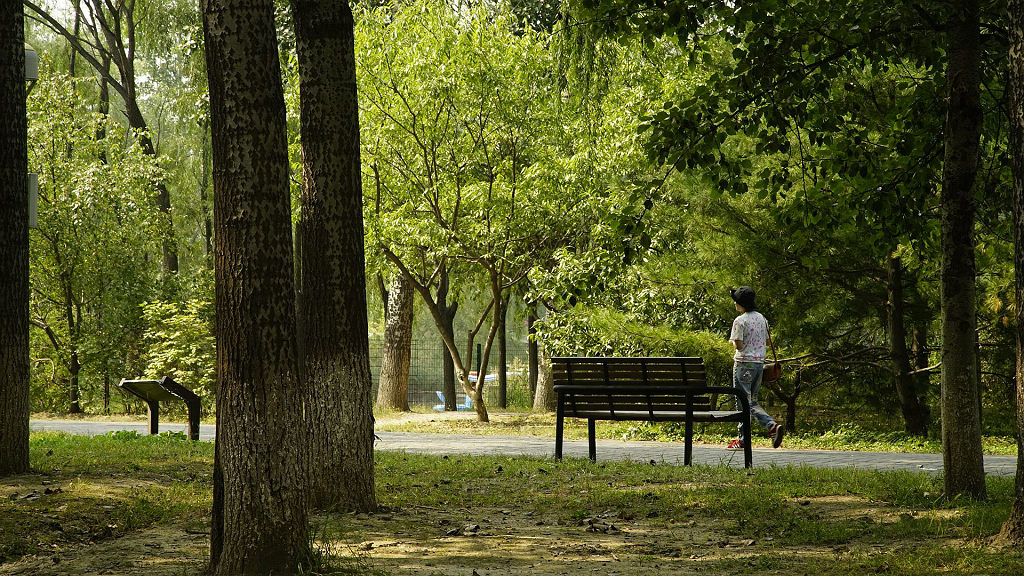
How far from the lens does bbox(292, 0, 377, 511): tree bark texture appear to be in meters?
6.18

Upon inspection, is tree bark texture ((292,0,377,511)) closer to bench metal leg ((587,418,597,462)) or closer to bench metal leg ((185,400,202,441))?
bench metal leg ((587,418,597,462))

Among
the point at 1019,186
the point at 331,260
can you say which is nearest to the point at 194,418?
the point at 331,260

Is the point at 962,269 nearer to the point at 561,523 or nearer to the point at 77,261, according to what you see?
the point at 561,523

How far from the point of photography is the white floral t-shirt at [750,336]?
389 inches

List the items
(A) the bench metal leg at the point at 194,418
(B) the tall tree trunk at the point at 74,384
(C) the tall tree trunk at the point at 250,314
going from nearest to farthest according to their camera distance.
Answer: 1. (C) the tall tree trunk at the point at 250,314
2. (A) the bench metal leg at the point at 194,418
3. (B) the tall tree trunk at the point at 74,384

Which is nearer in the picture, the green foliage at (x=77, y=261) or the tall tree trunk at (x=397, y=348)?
the green foliage at (x=77, y=261)

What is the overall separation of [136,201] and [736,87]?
17950 millimetres

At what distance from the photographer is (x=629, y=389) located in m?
9.04

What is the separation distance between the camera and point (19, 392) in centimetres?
761

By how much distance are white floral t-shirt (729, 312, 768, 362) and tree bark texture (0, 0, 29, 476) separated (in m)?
6.79

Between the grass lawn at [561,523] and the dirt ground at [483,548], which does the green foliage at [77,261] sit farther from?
the dirt ground at [483,548]

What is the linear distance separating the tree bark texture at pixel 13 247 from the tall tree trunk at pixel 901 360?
420 inches

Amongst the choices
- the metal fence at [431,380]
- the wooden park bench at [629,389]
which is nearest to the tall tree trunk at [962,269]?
the wooden park bench at [629,389]

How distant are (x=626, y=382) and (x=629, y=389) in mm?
415
